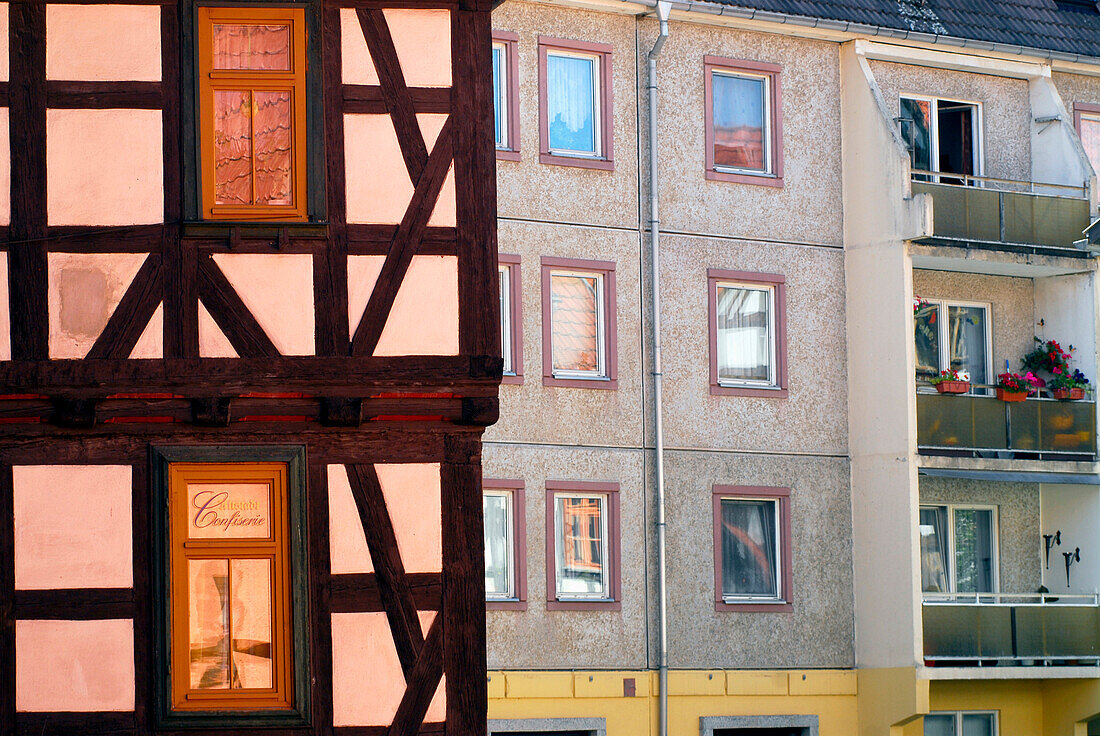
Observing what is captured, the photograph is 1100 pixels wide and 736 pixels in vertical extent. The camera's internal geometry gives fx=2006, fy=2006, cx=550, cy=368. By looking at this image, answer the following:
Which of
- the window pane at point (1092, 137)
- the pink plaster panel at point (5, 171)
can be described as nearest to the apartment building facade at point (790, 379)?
the window pane at point (1092, 137)

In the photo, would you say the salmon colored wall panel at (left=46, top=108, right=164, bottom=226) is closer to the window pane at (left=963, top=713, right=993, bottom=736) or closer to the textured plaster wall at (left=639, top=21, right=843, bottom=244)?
the textured plaster wall at (left=639, top=21, right=843, bottom=244)

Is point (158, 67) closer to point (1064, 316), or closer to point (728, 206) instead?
point (728, 206)

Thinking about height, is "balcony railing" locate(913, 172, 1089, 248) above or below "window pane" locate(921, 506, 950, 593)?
above

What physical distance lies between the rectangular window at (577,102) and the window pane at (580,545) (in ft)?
13.9

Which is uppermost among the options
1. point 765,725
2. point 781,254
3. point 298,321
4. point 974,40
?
point 974,40

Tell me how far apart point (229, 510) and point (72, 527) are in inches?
42.3

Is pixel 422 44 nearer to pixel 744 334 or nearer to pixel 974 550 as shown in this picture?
pixel 744 334

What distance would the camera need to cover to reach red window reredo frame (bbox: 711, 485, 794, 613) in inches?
998

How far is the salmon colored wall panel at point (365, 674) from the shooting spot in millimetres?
13812

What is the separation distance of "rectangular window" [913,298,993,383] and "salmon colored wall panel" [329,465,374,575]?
48.6 ft

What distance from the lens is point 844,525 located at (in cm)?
2655

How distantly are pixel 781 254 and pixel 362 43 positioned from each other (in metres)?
12.8

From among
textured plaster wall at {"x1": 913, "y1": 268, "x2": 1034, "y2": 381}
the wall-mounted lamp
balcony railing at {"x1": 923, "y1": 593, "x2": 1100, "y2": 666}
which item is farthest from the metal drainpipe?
Answer: the wall-mounted lamp

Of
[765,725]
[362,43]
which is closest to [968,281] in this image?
[765,725]
